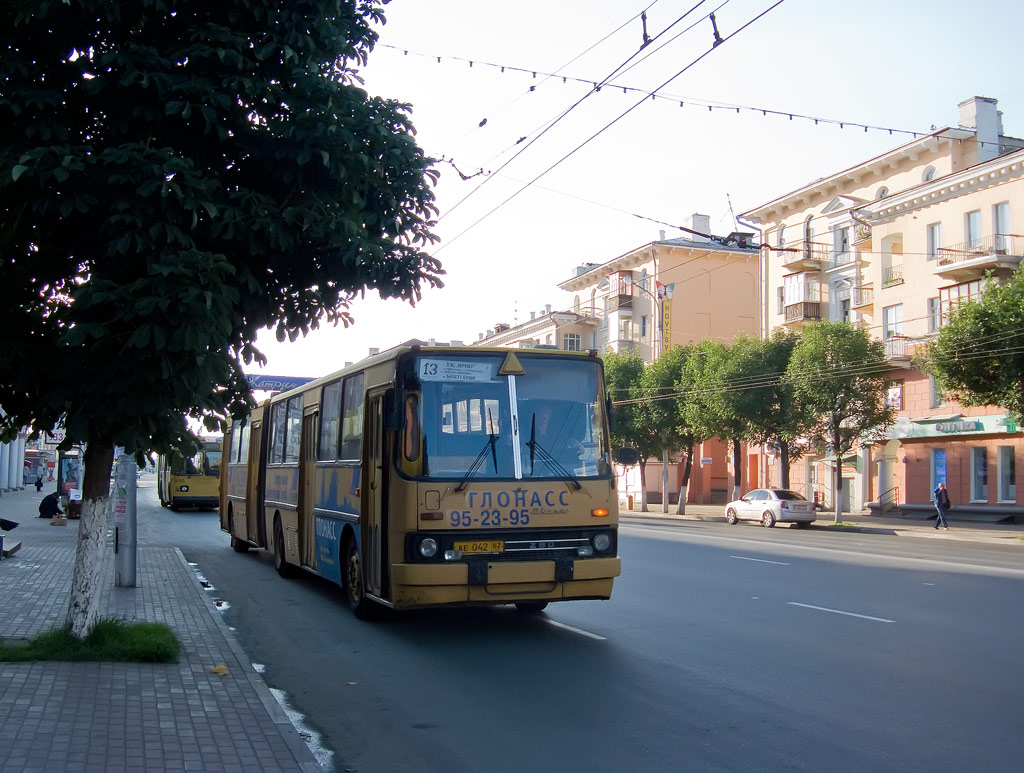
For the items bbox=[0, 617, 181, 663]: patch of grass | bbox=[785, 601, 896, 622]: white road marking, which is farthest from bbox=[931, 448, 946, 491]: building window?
bbox=[0, 617, 181, 663]: patch of grass

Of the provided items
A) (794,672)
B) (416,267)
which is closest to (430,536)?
(416,267)

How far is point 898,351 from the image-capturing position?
41.8 meters

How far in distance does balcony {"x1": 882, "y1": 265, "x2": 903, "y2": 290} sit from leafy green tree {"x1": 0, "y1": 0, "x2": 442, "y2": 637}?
37.6 meters

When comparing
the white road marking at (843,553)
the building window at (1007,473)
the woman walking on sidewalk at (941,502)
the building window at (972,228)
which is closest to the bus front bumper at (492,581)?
the white road marking at (843,553)

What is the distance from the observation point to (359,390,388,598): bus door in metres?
10.4

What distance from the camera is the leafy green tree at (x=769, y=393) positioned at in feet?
132

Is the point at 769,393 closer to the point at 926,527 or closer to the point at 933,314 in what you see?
the point at 933,314

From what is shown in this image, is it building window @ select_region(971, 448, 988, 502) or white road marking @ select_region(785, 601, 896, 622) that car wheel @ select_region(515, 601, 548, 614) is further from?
building window @ select_region(971, 448, 988, 502)

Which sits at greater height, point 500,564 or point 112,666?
point 500,564

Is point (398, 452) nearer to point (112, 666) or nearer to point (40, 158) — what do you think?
point (112, 666)

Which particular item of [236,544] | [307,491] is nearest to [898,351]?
[236,544]

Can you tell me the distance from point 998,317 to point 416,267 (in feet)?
84.6

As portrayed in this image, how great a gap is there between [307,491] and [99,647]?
19.8 ft

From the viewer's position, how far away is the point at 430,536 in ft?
32.2
